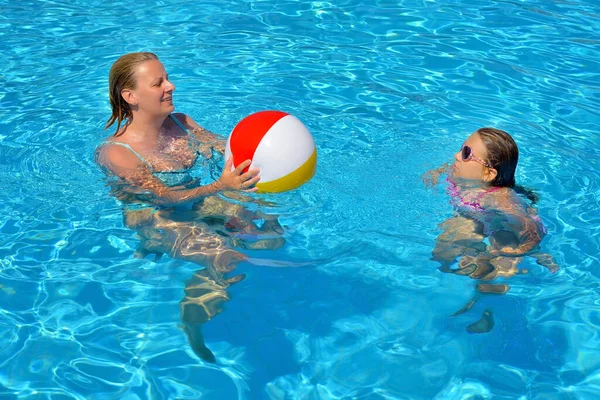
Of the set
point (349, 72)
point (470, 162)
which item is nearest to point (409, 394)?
point (470, 162)

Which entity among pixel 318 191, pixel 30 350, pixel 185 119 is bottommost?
pixel 30 350

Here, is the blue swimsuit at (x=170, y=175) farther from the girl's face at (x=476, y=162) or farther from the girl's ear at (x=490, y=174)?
the girl's ear at (x=490, y=174)

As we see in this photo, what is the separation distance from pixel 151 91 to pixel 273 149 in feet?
3.84

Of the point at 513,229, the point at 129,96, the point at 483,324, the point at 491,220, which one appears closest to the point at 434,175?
the point at 491,220

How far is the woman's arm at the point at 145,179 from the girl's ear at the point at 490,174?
169 cm

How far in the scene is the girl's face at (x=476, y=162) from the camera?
5062 mm

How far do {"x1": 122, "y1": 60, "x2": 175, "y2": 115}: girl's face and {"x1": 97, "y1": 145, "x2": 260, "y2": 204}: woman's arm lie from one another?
0.37 m

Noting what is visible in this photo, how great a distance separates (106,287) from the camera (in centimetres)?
489

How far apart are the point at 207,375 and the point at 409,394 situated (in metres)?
1.19

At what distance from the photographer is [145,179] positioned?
16.4 ft

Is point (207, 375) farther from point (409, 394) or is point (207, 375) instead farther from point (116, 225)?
point (116, 225)

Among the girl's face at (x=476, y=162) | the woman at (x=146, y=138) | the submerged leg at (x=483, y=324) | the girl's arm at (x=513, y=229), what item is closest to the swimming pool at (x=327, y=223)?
Answer: the submerged leg at (x=483, y=324)

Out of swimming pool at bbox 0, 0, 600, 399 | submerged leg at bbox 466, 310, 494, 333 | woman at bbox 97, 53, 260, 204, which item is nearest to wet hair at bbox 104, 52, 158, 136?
woman at bbox 97, 53, 260, 204

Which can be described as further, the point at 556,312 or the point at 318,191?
the point at 318,191
